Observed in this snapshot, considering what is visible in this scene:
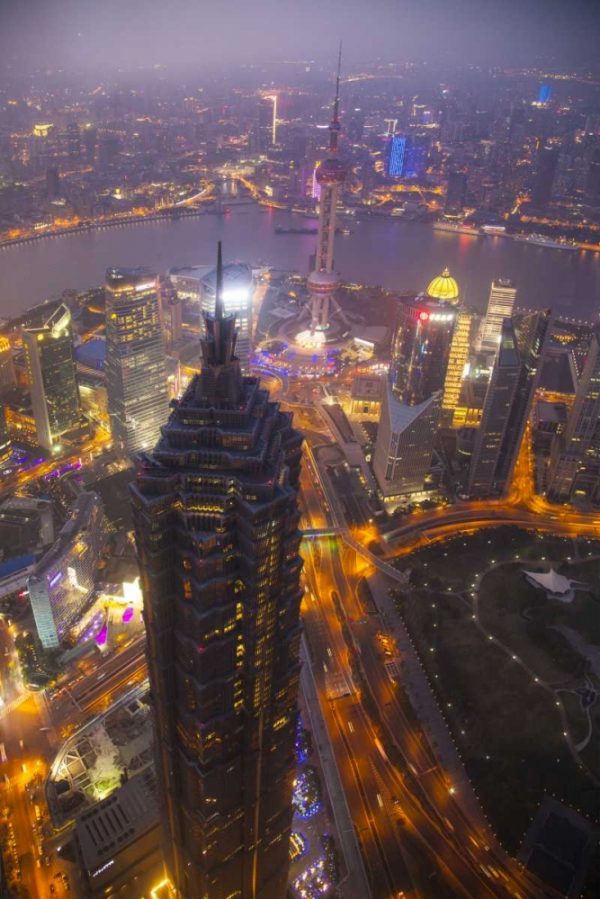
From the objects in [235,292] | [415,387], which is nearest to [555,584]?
[415,387]

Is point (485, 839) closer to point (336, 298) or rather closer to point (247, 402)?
point (247, 402)

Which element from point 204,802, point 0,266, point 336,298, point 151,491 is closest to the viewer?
point 151,491

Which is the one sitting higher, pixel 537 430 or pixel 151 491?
pixel 151 491

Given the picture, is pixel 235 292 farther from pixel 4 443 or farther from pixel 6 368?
pixel 6 368

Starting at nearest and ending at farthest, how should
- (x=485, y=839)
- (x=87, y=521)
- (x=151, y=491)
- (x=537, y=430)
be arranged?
(x=151, y=491), (x=485, y=839), (x=87, y=521), (x=537, y=430)

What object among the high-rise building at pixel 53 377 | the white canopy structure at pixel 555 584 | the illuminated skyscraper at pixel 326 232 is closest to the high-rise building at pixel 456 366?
the illuminated skyscraper at pixel 326 232

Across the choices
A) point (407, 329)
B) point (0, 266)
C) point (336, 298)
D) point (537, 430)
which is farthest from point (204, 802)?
point (0, 266)
